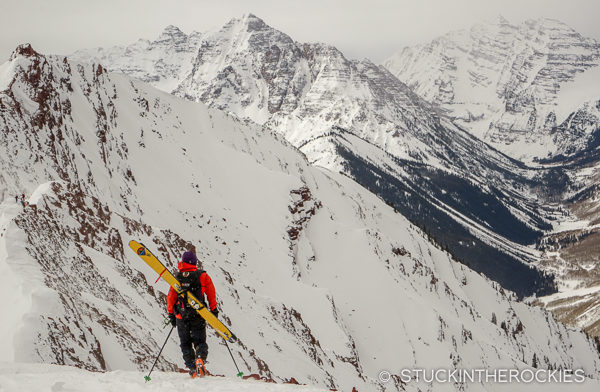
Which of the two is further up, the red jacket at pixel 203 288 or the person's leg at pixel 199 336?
the red jacket at pixel 203 288

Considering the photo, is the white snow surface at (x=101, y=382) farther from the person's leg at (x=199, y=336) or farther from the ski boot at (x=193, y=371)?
the person's leg at (x=199, y=336)

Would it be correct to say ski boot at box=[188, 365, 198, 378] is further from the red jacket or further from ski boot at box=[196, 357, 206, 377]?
the red jacket

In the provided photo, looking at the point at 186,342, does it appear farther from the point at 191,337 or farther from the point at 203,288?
the point at 203,288

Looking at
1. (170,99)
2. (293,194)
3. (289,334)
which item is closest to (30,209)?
(289,334)

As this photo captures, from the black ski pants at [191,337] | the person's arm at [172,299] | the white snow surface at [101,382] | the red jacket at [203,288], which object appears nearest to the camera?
the white snow surface at [101,382]

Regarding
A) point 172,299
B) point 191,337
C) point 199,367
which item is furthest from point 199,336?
point 172,299

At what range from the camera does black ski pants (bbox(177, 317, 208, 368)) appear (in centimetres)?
1747

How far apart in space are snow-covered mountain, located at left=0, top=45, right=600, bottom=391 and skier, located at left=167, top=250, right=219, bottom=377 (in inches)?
203

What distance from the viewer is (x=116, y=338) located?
24250 mm

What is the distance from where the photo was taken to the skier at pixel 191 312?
56.6ft

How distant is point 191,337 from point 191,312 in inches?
46.2

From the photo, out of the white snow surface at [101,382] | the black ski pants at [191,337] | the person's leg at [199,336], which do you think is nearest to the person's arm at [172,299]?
the black ski pants at [191,337]

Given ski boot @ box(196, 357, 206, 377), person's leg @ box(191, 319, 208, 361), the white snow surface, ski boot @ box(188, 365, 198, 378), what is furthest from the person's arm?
the white snow surface

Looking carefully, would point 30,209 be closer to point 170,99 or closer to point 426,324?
point 426,324
